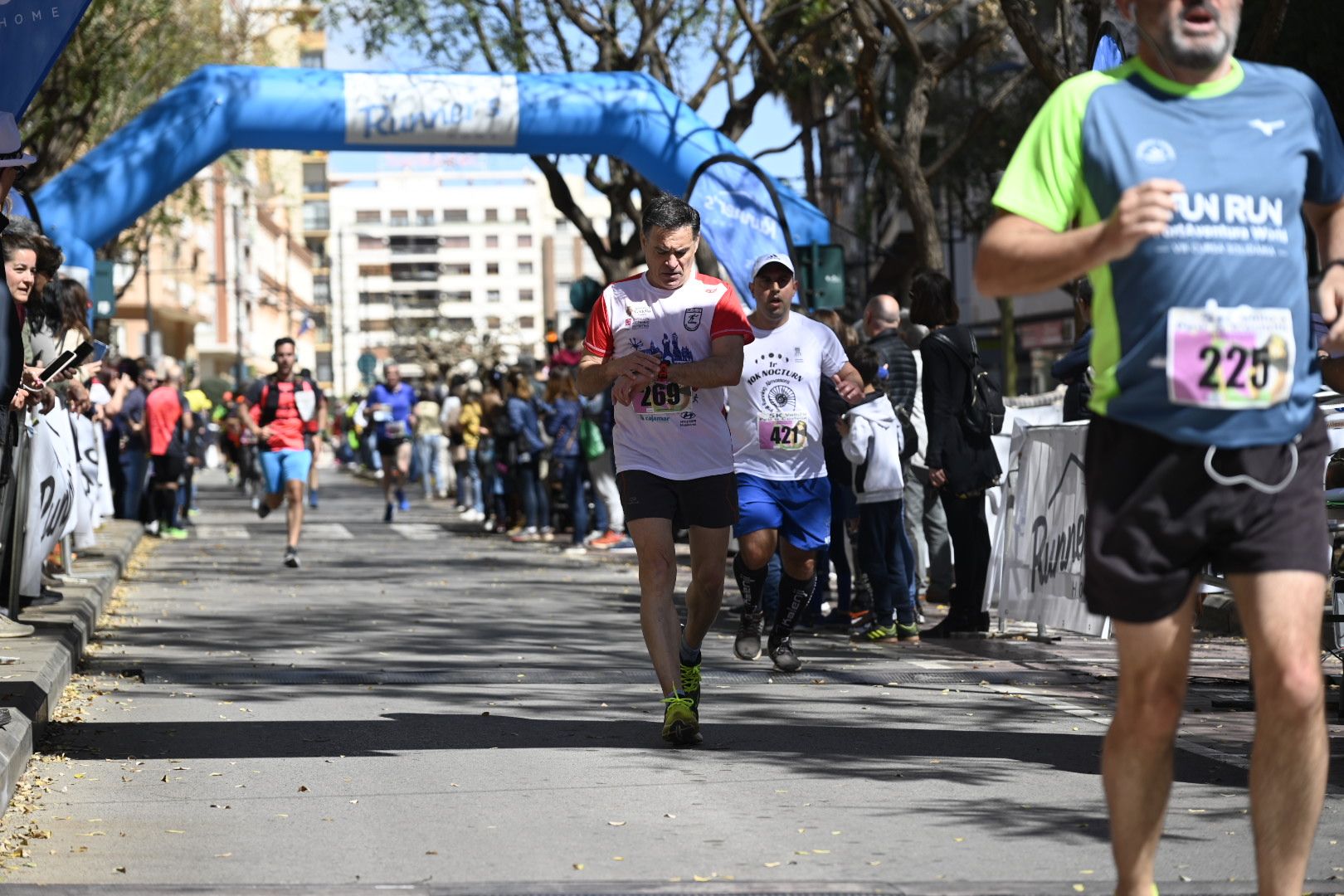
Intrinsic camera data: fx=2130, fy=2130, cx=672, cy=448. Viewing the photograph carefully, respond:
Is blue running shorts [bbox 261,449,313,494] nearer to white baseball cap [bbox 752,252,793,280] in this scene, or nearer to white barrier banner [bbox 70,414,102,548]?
white barrier banner [bbox 70,414,102,548]

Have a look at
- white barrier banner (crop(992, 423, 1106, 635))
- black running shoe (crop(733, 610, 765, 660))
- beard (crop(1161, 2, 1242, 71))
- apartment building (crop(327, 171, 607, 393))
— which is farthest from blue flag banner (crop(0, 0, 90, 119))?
apartment building (crop(327, 171, 607, 393))

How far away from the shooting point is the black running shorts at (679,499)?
26.4 feet

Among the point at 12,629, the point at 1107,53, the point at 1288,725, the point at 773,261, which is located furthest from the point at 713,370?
the point at 12,629

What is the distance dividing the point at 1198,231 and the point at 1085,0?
11.0m

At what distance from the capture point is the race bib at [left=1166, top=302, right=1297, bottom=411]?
13.8 ft

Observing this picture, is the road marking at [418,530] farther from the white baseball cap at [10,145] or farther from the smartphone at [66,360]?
the white baseball cap at [10,145]

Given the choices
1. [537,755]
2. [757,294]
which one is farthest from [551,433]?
[537,755]

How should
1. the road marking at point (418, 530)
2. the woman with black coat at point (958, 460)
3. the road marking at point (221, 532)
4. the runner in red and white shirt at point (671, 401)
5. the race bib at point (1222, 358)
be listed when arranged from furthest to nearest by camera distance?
the road marking at point (221, 532) < the road marking at point (418, 530) < the woman with black coat at point (958, 460) < the runner in red and white shirt at point (671, 401) < the race bib at point (1222, 358)

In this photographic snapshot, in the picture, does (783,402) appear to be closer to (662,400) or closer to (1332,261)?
(662,400)

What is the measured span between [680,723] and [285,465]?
11.4m

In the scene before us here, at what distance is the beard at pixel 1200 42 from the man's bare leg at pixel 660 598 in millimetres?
3847

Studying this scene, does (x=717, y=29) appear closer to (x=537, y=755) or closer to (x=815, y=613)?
(x=815, y=613)

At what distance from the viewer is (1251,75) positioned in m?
4.45

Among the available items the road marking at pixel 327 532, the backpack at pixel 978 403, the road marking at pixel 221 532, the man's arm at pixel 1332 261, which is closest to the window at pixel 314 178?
the road marking at pixel 327 532
